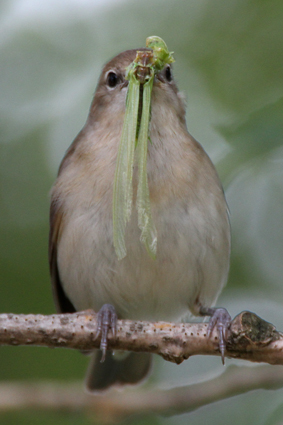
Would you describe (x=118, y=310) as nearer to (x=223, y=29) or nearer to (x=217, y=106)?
(x=217, y=106)

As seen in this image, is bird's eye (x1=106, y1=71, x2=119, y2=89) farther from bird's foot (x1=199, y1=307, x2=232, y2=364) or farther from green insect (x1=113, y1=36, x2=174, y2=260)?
bird's foot (x1=199, y1=307, x2=232, y2=364)

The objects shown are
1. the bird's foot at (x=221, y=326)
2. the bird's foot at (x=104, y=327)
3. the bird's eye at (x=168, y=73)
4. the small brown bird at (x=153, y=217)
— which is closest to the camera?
the bird's foot at (x=221, y=326)

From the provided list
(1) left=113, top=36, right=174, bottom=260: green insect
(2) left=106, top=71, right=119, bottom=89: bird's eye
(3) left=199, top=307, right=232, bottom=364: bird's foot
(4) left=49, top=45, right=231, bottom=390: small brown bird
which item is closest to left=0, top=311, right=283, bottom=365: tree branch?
(3) left=199, top=307, right=232, bottom=364: bird's foot

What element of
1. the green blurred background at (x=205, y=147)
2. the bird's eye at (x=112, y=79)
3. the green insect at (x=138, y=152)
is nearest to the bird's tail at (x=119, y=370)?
the green blurred background at (x=205, y=147)

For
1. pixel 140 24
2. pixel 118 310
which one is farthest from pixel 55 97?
pixel 118 310

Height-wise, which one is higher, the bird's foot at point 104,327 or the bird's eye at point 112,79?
the bird's eye at point 112,79

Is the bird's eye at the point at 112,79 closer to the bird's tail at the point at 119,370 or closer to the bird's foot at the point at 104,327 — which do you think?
the bird's foot at the point at 104,327

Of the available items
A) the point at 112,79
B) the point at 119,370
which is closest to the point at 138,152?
the point at 112,79
